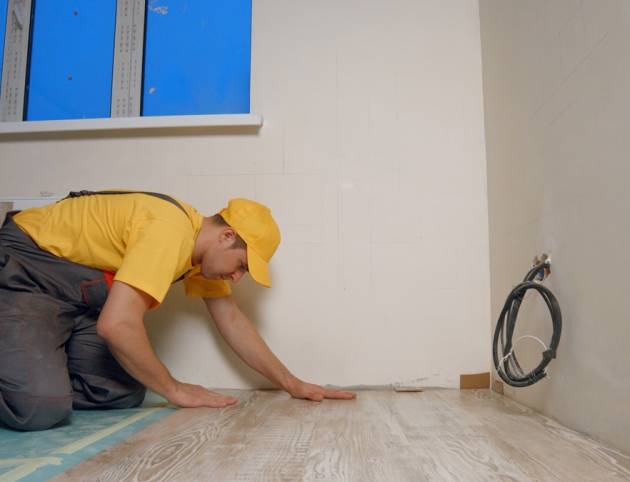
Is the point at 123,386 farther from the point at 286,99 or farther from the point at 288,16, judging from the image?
the point at 288,16

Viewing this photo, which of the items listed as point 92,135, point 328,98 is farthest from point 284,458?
point 92,135

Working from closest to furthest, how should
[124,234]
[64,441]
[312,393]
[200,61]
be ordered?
[64,441], [124,234], [312,393], [200,61]

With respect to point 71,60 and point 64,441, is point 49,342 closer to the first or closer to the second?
point 64,441

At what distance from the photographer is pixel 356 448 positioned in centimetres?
117

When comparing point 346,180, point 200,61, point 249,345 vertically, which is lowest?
point 249,345

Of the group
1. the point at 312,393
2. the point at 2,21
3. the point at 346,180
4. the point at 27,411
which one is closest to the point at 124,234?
the point at 27,411

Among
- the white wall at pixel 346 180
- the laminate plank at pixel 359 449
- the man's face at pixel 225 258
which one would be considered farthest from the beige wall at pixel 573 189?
the man's face at pixel 225 258

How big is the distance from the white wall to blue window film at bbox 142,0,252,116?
0.11 m

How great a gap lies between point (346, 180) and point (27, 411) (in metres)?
1.50

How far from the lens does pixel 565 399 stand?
1417 millimetres

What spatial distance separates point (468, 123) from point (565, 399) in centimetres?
131

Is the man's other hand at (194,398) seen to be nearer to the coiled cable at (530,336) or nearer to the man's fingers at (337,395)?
the man's fingers at (337,395)

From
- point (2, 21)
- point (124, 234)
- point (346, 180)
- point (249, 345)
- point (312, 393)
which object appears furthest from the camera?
point (2, 21)

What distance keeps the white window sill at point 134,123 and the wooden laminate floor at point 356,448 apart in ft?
4.15
